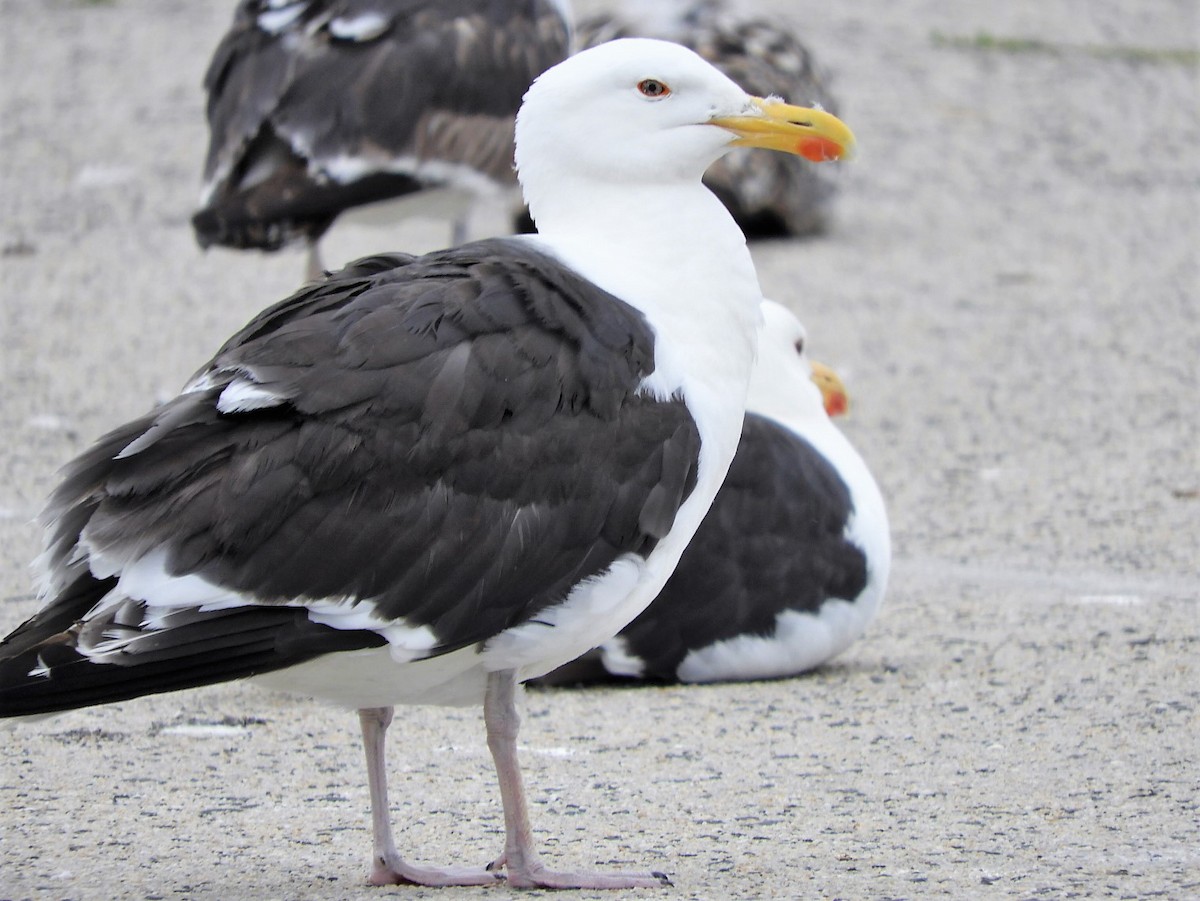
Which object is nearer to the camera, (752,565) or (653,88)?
(653,88)

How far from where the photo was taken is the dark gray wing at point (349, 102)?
7.66 m

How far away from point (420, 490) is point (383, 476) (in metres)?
0.08

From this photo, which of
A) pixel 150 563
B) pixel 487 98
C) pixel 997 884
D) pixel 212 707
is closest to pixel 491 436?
pixel 150 563

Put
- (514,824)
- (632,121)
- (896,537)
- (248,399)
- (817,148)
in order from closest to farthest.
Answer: (248,399)
(514,824)
(632,121)
(817,148)
(896,537)

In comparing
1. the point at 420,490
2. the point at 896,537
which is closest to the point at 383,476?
the point at 420,490

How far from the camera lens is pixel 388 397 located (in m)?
3.74

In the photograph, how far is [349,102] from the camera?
307 inches

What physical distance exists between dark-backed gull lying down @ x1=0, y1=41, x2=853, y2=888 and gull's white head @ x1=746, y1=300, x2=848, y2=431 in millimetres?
1906

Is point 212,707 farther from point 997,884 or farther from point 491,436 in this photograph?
point 997,884

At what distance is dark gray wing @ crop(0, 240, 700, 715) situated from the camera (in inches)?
142

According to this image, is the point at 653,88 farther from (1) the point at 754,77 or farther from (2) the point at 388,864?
(1) the point at 754,77

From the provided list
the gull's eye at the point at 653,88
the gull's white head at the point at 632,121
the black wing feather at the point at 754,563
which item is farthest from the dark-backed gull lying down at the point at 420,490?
the black wing feather at the point at 754,563

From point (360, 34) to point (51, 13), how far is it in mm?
7710

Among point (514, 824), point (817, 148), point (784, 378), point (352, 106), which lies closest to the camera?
point (514, 824)
